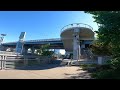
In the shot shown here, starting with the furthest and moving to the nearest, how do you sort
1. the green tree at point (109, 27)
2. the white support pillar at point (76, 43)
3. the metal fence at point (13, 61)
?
1. the white support pillar at point (76, 43)
2. the metal fence at point (13, 61)
3. the green tree at point (109, 27)

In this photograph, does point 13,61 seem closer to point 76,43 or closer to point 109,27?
point 109,27

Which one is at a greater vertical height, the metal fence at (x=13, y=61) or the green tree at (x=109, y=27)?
the green tree at (x=109, y=27)

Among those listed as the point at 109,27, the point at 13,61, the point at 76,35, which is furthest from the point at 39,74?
the point at 76,35

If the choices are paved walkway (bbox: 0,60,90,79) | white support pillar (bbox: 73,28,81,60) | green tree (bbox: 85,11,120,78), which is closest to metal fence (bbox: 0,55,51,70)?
paved walkway (bbox: 0,60,90,79)

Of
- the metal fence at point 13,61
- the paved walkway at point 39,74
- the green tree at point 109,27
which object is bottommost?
the paved walkway at point 39,74

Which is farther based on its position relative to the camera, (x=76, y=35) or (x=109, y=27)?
(x=76, y=35)

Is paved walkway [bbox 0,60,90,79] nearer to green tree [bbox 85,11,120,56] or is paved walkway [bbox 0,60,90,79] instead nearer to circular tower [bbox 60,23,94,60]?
green tree [bbox 85,11,120,56]

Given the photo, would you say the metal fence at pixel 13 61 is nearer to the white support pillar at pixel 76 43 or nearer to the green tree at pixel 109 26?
the green tree at pixel 109 26

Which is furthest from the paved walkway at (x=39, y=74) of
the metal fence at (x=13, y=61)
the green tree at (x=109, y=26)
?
the green tree at (x=109, y=26)

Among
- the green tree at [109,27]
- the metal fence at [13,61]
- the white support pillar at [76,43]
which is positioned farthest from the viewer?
the white support pillar at [76,43]
